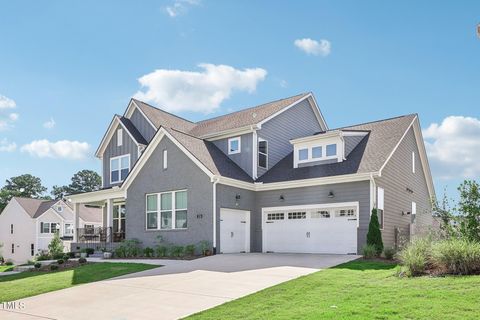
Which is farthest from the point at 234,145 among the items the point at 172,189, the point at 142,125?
the point at 142,125

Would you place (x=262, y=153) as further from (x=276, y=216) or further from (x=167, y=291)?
(x=167, y=291)

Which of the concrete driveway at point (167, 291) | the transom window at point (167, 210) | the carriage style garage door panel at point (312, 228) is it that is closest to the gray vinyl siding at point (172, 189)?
the transom window at point (167, 210)

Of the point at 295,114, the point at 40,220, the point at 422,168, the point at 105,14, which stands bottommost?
the point at 40,220

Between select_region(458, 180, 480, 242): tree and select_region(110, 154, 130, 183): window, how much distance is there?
19636 millimetres

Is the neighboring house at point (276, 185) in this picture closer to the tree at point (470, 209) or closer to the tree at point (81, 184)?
the tree at point (470, 209)

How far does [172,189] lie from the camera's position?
68.6 ft

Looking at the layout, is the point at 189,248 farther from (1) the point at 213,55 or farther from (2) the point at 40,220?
(2) the point at 40,220

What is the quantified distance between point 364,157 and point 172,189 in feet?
29.9

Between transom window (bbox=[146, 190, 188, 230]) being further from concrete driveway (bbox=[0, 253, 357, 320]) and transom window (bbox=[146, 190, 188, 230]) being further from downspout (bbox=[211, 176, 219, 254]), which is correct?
concrete driveway (bbox=[0, 253, 357, 320])

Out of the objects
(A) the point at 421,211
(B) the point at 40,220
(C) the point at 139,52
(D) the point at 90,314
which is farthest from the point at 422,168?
(B) the point at 40,220

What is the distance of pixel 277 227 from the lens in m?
20.8

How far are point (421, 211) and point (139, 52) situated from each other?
1832 cm

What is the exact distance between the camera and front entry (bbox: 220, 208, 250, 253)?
771 inches

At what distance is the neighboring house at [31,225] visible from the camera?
48.5m
